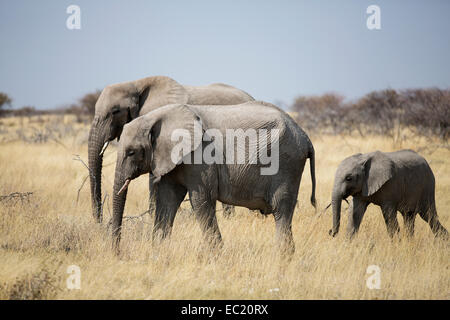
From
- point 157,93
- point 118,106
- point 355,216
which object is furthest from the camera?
point 157,93

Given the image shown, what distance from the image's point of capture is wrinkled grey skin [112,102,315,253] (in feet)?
18.5

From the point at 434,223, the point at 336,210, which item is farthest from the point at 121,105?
the point at 434,223

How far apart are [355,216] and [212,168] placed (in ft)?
8.82

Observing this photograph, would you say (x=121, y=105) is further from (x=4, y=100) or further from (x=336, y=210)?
(x=4, y=100)

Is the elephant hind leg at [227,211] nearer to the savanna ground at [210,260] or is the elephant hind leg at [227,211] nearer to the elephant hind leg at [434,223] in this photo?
the savanna ground at [210,260]

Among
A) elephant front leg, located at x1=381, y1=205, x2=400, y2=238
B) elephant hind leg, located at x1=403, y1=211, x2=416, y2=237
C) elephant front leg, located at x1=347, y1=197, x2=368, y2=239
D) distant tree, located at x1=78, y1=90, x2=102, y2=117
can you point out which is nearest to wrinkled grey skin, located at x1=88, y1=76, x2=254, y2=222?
elephant front leg, located at x1=347, y1=197, x2=368, y2=239

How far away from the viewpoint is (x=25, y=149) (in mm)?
16688

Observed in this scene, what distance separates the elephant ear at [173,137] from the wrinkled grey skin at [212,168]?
0.04 ft

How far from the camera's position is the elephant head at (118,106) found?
792cm

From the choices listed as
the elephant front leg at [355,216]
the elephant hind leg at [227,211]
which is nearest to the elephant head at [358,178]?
the elephant front leg at [355,216]

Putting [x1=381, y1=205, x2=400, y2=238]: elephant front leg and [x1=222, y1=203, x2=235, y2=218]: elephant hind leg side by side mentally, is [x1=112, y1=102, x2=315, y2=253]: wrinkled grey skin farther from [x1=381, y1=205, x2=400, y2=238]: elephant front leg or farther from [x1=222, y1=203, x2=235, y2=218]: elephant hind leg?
[x1=222, y1=203, x2=235, y2=218]: elephant hind leg

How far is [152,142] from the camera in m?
5.82
